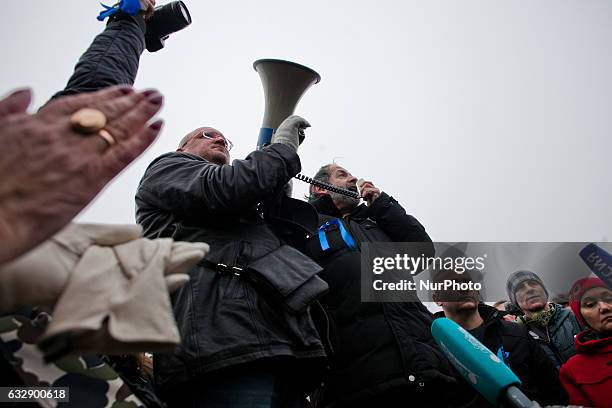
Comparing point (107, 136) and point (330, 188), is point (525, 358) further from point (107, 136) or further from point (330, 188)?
point (107, 136)

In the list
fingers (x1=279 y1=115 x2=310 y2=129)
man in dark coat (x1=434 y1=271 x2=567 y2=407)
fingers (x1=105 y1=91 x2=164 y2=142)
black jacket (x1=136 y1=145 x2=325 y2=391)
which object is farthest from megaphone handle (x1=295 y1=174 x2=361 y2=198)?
fingers (x1=105 y1=91 x2=164 y2=142)

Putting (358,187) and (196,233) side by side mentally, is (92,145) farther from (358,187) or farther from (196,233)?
Result: (358,187)

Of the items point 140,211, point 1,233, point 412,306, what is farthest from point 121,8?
point 412,306

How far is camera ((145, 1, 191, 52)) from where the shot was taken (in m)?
2.68

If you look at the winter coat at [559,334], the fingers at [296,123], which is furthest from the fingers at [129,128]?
the winter coat at [559,334]

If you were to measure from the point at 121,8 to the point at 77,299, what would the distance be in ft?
6.04

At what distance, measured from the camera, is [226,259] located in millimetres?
2078

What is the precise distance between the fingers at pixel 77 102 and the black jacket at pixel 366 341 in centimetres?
155

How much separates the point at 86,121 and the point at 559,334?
12.7ft

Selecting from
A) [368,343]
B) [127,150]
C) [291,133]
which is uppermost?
[291,133]

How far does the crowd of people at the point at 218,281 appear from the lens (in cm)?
86

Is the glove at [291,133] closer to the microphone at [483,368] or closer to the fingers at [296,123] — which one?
the fingers at [296,123]

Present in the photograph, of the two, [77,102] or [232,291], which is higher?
[77,102]

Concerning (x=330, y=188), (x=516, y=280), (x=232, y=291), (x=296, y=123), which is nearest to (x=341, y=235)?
(x=330, y=188)
